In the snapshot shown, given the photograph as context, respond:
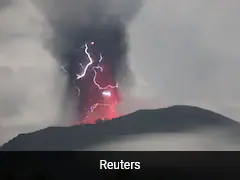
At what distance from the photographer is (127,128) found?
189cm

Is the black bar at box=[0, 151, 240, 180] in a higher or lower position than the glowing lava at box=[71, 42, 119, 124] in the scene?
lower

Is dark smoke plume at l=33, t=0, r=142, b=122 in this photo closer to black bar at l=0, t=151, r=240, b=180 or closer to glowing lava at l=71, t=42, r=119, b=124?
glowing lava at l=71, t=42, r=119, b=124

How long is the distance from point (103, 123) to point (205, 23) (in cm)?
51

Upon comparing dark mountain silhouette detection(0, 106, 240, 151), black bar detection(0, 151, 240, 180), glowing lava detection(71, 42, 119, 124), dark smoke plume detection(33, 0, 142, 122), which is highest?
dark smoke plume detection(33, 0, 142, 122)

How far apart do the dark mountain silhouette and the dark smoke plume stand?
13 cm

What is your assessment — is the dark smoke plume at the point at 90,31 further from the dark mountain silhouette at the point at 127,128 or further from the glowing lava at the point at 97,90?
the dark mountain silhouette at the point at 127,128

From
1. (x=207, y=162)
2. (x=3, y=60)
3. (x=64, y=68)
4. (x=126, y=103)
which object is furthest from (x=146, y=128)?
(x=3, y=60)

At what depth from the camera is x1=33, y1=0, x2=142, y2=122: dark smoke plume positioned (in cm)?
191

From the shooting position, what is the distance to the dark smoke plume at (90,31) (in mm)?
1914

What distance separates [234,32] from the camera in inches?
74.9

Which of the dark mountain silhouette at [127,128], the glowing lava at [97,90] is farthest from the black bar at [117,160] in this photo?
the glowing lava at [97,90]

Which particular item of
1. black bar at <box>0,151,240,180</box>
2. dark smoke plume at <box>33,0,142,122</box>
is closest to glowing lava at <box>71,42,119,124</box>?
dark smoke plume at <box>33,0,142,122</box>

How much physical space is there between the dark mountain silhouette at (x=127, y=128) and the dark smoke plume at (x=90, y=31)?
0.42 feet

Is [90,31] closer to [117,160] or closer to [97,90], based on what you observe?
[97,90]
